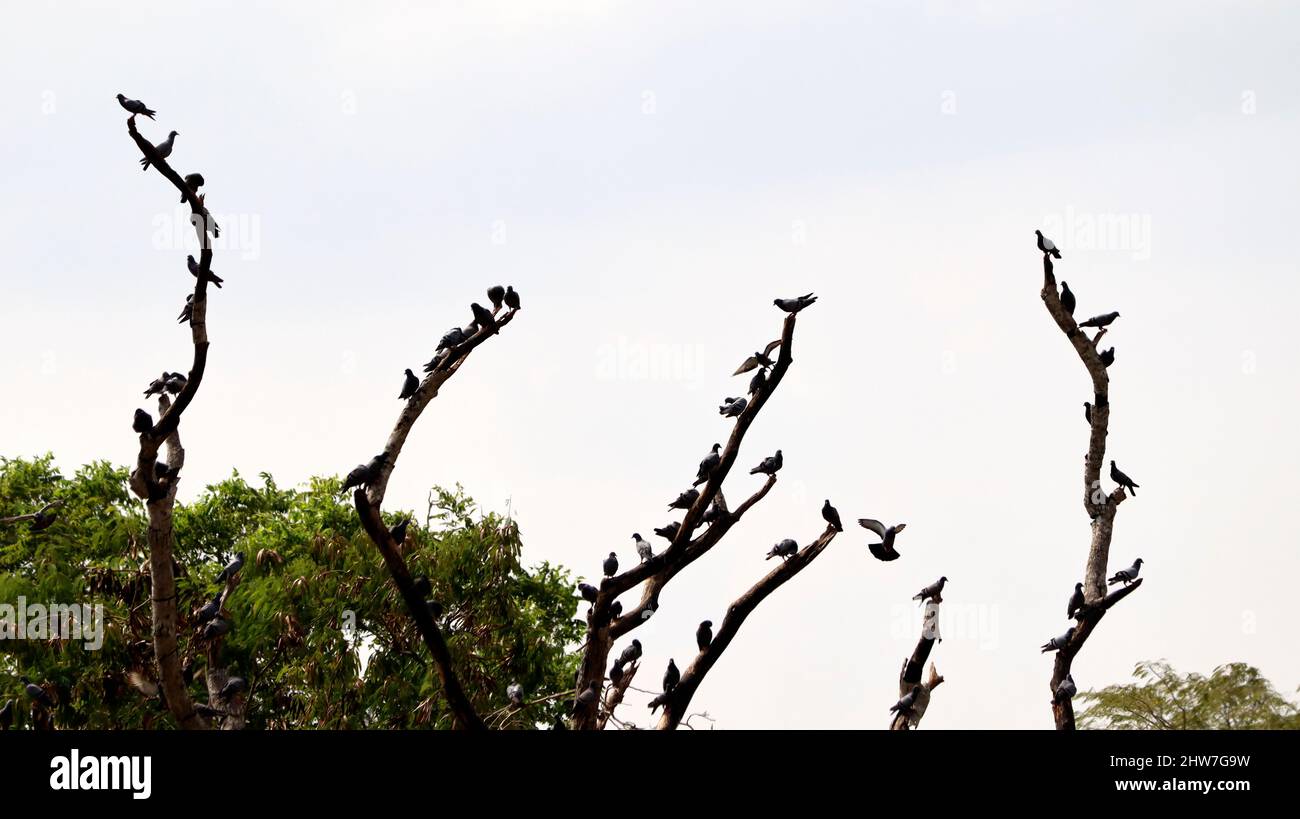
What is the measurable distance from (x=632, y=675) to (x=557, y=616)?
13.7m

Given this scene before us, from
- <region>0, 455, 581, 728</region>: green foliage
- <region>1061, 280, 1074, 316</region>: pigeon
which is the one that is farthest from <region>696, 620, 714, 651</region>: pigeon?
<region>0, 455, 581, 728</region>: green foliage

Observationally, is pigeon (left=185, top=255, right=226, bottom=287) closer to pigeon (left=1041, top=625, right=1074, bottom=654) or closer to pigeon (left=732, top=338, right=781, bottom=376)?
pigeon (left=732, top=338, right=781, bottom=376)

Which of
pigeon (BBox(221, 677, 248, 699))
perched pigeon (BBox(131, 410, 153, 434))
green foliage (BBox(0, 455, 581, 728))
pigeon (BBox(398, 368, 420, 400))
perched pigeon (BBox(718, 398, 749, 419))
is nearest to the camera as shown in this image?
perched pigeon (BBox(131, 410, 153, 434))

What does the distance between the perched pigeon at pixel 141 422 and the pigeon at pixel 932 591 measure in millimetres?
5982

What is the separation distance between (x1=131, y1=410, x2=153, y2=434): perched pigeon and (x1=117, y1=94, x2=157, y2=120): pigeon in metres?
1.94

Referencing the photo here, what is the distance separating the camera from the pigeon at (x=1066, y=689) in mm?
9919

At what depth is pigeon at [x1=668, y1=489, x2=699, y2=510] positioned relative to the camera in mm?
9148

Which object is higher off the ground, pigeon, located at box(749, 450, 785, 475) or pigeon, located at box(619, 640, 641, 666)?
pigeon, located at box(749, 450, 785, 475)

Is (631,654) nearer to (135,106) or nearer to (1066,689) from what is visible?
(1066,689)

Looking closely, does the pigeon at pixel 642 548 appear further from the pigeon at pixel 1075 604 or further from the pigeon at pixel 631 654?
the pigeon at pixel 1075 604

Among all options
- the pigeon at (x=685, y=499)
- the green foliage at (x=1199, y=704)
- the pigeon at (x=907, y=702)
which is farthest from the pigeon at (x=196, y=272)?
the green foliage at (x=1199, y=704)

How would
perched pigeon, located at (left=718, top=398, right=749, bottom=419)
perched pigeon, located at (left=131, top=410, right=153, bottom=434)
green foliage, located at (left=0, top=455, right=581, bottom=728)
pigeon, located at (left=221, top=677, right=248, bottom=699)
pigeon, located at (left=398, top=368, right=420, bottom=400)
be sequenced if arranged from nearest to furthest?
perched pigeon, located at (left=131, top=410, right=153, bottom=434)
pigeon, located at (left=398, top=368, right=420, bottom=400)
perched pigeon, located at (left=718, top=398, right=749, bottom=419)
pigeon, located at (left=221, top=677, right=248, bottom=699)
green foliage, located at (left=0, top=455, right=581, bottom=728)
